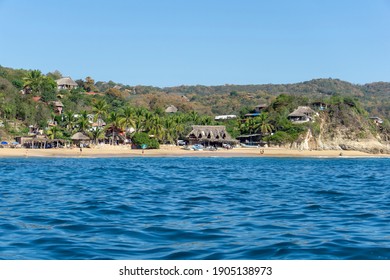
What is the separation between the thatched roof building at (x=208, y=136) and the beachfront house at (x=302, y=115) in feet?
39.7

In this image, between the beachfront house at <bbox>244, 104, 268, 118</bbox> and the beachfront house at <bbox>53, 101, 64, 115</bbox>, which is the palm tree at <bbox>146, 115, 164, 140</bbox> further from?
the beachfront house at <bbox>244, 104, 268, 118</bbox>

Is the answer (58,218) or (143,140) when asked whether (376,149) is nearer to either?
(143,140)

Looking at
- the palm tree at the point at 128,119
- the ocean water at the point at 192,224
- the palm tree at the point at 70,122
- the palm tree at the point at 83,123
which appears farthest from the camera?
the palm tree at the point at 128,119

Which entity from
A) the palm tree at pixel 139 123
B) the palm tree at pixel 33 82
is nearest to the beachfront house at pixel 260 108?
the palm tree at pixel 139 123

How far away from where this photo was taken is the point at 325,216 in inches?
536

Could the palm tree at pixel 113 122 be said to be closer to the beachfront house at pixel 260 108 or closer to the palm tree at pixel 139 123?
the palm tree at pixel 139 123

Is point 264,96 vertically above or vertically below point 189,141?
above

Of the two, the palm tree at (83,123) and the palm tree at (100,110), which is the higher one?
the palm tree at (100,110)

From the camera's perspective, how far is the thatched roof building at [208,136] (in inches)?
3184

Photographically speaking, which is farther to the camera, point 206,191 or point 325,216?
point 206,191

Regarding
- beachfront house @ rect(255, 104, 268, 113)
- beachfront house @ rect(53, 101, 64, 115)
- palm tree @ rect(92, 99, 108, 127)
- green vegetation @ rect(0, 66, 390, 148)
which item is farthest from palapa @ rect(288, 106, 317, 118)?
beachfront house @ rect(53, 101, 64, 115)

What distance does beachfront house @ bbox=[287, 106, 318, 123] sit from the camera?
87131mm

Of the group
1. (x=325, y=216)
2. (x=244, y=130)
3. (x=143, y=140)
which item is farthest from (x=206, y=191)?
(x=244, y=130)

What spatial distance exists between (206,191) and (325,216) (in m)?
7.06
